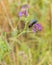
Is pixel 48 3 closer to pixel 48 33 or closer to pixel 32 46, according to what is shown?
pixel 48 33

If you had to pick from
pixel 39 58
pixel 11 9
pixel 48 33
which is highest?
pixel 11 9

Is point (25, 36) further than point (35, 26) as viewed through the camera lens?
Yes

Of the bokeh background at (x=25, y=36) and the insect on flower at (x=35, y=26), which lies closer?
the insect on flower at (x=35, y=26)

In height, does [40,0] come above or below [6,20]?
above

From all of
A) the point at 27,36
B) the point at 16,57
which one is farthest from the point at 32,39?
the point at 16,57

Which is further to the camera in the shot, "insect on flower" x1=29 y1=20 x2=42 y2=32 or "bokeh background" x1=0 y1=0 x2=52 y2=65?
"bokeh background" x1=0 y1=0 x2=52 y2=65

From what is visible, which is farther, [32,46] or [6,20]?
[6,20]

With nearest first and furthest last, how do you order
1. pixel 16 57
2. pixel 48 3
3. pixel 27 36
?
pixel 16 57 < pixel 27 36 < pixel 48 3

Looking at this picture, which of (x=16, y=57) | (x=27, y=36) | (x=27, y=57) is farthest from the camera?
(x=27, y=36)
